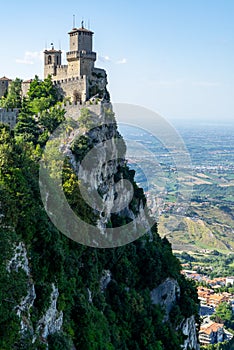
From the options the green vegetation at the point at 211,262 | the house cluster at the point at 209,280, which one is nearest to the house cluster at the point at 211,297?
the house cluster at the point at 209,280

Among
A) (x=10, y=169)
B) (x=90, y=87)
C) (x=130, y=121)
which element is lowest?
(x=10, y=169)

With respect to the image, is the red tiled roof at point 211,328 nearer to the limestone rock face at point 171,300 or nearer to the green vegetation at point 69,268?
the green vegetation at point 69,268

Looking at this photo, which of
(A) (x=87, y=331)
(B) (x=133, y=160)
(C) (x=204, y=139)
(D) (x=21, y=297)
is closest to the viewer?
(D) (x=21, y=297)

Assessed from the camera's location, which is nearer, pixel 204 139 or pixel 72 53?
pixel 72 53

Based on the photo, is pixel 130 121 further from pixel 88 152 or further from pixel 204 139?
pixel 204 139

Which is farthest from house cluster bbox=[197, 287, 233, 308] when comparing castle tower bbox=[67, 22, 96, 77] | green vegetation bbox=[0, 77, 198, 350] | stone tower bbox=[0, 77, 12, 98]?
castle tower bbox=[67, 22, 96, 77]

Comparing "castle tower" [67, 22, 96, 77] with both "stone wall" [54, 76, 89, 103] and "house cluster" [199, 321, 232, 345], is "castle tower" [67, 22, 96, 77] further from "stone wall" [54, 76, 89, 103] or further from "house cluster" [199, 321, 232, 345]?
"house cluster" [199, 321, 232, 345]

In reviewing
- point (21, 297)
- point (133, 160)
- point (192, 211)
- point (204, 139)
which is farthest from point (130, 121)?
point (204, 139)
